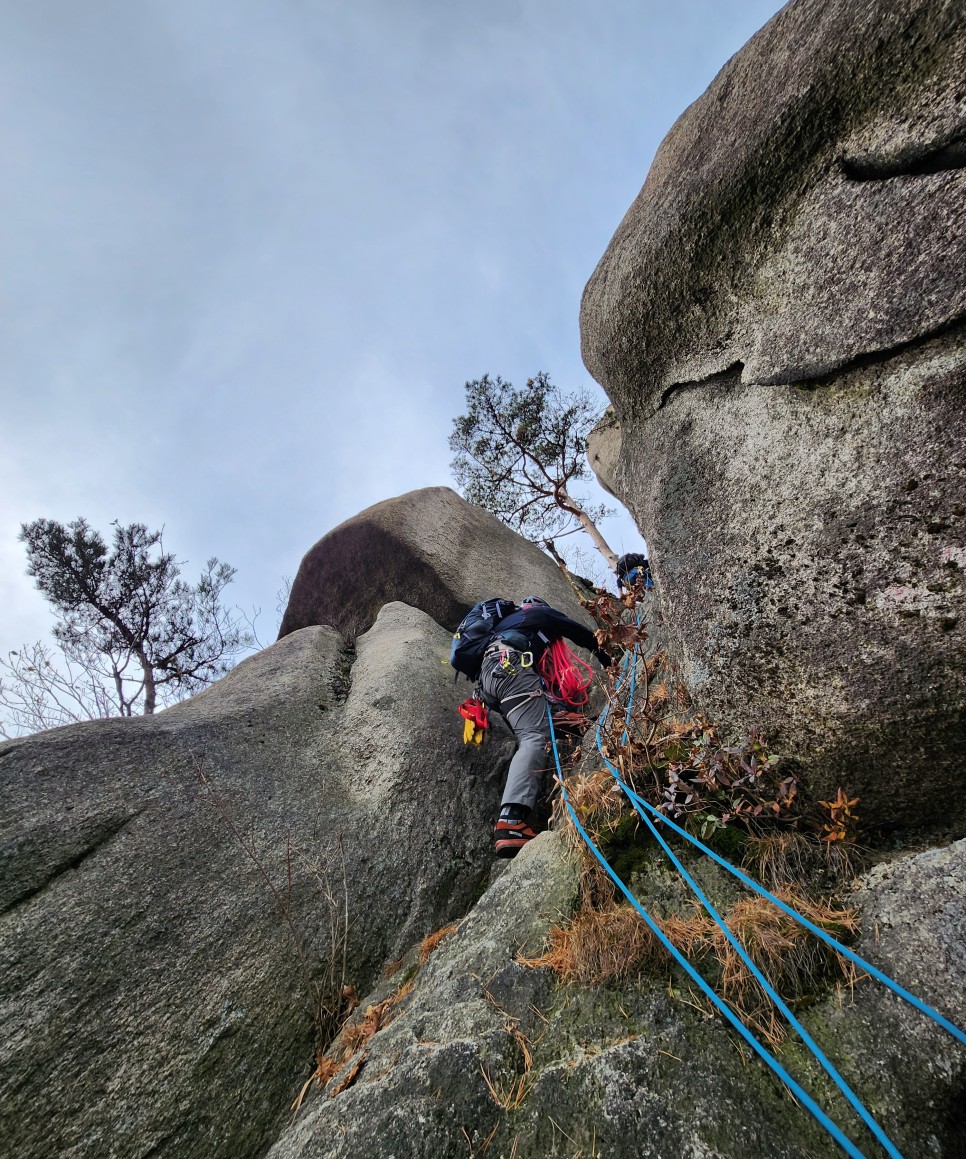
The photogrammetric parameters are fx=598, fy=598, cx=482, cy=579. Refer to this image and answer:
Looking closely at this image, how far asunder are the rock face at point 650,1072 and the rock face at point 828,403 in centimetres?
81

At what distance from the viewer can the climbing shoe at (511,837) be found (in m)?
4.81

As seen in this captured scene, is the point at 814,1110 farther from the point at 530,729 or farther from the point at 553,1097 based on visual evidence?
the point at 530,729

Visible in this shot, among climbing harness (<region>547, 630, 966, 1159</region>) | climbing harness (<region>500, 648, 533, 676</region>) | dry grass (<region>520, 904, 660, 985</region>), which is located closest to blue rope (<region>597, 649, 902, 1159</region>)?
climbing harness (<region>547, 630, 966, 1159</region>)

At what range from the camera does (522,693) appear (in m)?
5.97

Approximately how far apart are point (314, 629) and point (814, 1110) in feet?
26.0

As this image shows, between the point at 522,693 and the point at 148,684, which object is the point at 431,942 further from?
the point at 148,684

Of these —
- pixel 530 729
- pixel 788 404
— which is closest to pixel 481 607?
pixel 530 729

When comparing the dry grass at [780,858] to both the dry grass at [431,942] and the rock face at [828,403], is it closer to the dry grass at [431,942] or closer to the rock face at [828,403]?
the rock face at [828,403]

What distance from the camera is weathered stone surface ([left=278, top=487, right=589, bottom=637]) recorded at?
10.1 metres

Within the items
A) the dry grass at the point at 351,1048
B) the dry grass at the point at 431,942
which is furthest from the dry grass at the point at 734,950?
the dry grass at the point at 431,942

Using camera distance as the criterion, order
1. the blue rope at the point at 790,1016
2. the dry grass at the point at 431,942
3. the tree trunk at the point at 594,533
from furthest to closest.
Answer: the tree trunk at the point at 594,533 → the dry grass at the point at 431,942 → the blue rope at the point at 790,1016

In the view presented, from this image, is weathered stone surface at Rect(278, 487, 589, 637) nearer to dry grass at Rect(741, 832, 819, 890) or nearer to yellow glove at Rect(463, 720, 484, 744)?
yellow glove at Rect(463, 720, 484, 744)

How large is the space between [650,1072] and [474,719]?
3.71 meters

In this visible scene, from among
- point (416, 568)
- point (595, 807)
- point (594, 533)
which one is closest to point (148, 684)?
point (416, 568)
